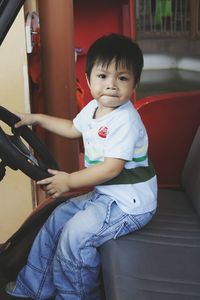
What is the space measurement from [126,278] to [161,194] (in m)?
0.56

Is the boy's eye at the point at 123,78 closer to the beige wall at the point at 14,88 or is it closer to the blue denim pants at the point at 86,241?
the blue denim pants at the point at 86,241

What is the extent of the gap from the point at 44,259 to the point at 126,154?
1.35 feet

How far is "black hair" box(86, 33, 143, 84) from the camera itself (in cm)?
129

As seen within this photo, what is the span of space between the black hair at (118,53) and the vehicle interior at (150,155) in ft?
0.78

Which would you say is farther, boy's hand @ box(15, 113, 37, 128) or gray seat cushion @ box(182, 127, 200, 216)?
gray seat cushion @ box(182, 127, 200, 216)

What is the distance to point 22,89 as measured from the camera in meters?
1.82

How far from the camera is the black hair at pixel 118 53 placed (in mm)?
1288

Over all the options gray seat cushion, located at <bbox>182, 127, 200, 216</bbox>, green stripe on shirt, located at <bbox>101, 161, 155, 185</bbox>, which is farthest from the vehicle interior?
green stripe on shirt, located at <bbox>101, 161, 155, 185</bbox>

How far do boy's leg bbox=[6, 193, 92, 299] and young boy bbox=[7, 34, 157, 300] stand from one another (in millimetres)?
35

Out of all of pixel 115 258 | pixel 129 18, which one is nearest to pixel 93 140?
pixel 115 258

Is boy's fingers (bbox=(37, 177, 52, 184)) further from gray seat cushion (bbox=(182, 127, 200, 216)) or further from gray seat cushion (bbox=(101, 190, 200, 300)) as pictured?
gray seat cushion (bbox=(182, 127, 200, 216))

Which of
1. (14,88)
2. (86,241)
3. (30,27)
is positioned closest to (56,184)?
(86,241)

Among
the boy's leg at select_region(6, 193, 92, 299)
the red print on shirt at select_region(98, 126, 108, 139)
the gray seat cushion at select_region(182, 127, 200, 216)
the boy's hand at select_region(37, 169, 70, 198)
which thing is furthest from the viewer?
the gray seat cushion at select_region(182, 127, 200, 216)

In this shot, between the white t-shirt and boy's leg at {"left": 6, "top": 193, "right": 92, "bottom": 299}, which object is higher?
the white t-shirt
